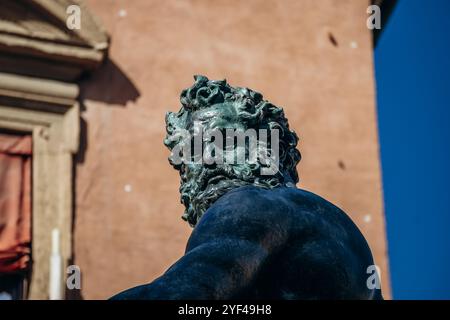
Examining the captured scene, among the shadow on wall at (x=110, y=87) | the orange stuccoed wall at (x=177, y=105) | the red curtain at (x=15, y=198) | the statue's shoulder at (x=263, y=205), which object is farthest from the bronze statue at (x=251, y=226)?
the shadow on wall at (x=110, y=87)

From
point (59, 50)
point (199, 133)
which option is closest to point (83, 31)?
point (59, 50)

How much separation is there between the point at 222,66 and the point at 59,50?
164 cm

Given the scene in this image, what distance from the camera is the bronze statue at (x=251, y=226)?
3076mm

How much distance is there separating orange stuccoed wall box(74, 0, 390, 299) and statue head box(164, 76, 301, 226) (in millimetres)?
9753

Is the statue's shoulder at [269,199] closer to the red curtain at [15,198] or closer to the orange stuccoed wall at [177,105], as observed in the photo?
the orange stuccoed wall at [177,105]

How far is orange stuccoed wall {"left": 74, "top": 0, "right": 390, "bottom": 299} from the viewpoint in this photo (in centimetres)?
1412

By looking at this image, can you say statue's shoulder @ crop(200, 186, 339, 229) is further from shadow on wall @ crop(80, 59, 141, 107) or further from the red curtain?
shadow on wall @ crop(80, 59, 141, 107)

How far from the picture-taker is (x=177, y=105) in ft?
48.4

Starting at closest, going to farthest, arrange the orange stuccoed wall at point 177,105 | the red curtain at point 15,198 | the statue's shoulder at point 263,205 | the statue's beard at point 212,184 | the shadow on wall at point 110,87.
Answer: the statue's shoulder at point 263,205
the statue's beard at point 212,184
the red curtain at point 15,198
the orange stuccoed wall at point 177,105
the shadow on wall at point 110,87

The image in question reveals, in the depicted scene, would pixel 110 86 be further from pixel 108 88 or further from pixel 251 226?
pixel 251 226

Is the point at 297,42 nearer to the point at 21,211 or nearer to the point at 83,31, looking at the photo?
the point at 83,31

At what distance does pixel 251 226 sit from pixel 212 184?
437 millimetres

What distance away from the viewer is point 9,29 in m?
13.9
